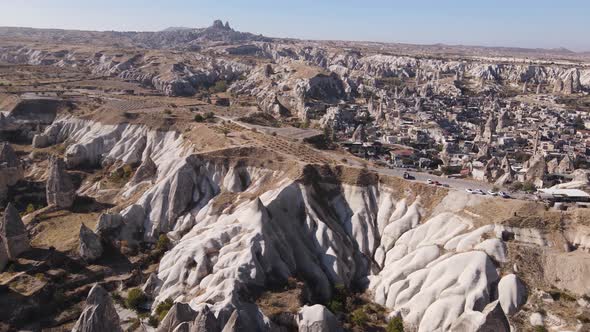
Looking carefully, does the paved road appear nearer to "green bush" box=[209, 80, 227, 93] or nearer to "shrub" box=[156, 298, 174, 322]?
"shrub" box=[156, 298, 174, 322]

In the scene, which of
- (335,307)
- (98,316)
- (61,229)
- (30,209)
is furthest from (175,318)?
(30,209)

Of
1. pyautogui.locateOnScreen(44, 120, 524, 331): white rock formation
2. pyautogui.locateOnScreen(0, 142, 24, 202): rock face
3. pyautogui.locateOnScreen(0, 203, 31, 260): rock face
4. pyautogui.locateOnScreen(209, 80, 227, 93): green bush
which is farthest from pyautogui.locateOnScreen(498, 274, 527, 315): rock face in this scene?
pyautogui.locateOnScreen(209, 80, 227, 93): green bush

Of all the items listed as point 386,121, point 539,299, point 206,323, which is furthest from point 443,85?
point 206,323

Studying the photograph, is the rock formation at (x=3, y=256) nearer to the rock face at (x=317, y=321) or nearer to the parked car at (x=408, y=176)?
the rock face at (x=317, y=321)

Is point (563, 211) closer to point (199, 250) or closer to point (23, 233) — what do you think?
point (199, 250)

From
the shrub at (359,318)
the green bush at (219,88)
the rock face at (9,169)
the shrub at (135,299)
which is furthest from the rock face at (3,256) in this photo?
the green bush at (219,88)

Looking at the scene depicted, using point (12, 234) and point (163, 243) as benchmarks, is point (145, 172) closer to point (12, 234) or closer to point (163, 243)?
point (163, 243)

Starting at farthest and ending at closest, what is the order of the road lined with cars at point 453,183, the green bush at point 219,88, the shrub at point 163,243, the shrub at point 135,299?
the green bush at point 219,88, the shrub at point 163,243, the road lined with cars at point 453,183, the shrub at point 135,299
